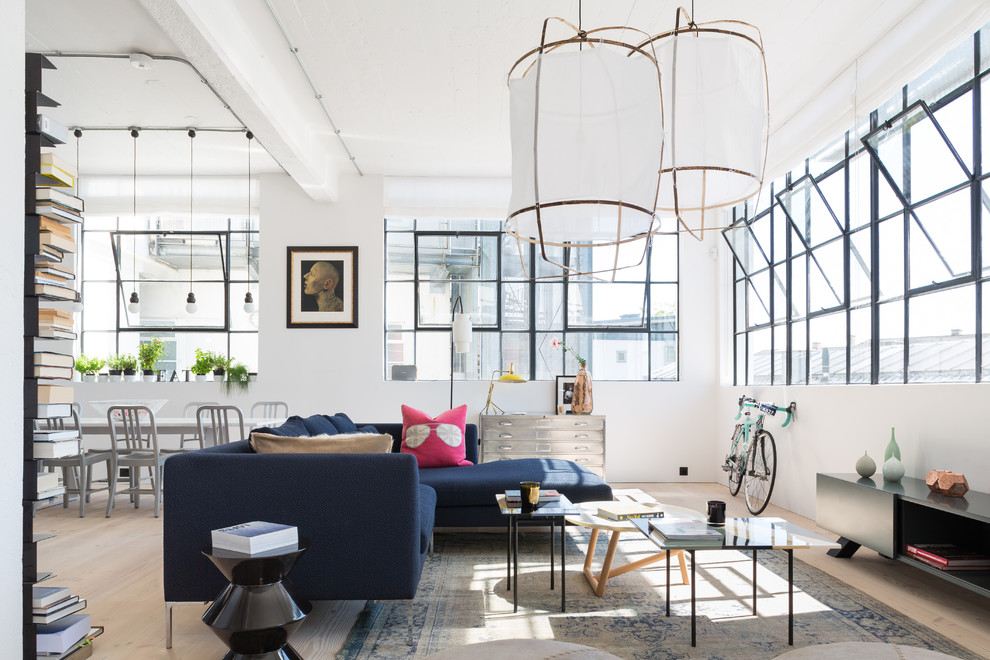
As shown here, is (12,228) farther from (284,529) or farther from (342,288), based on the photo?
(342,288)

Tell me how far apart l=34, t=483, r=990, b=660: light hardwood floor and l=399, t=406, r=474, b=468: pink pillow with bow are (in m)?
Answer: 1.50

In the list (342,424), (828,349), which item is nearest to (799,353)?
(828,349)

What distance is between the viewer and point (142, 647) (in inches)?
115

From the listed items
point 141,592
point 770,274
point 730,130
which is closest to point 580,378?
point 770,274

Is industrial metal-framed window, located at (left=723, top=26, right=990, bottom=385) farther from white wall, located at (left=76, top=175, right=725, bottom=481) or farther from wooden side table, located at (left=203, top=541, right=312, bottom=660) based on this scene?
wooden side table, located at (left=203, top=541, right=312, bottom=660)

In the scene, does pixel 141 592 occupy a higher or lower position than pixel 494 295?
lower

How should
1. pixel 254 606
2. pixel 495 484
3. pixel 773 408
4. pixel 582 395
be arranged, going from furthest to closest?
pixel 582 395 → pixel 773 408 → pixel 495 484 → pixel 254 606

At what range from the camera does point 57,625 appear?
268 cm

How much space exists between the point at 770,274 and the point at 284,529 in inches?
208

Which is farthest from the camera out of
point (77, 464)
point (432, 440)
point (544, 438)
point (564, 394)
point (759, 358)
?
point (564, 394)

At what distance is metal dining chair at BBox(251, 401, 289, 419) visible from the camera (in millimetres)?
7348

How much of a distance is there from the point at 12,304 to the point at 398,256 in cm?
557

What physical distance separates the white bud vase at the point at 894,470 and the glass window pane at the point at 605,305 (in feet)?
12.9

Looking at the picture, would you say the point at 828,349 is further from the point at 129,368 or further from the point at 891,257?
the point at 129,368
